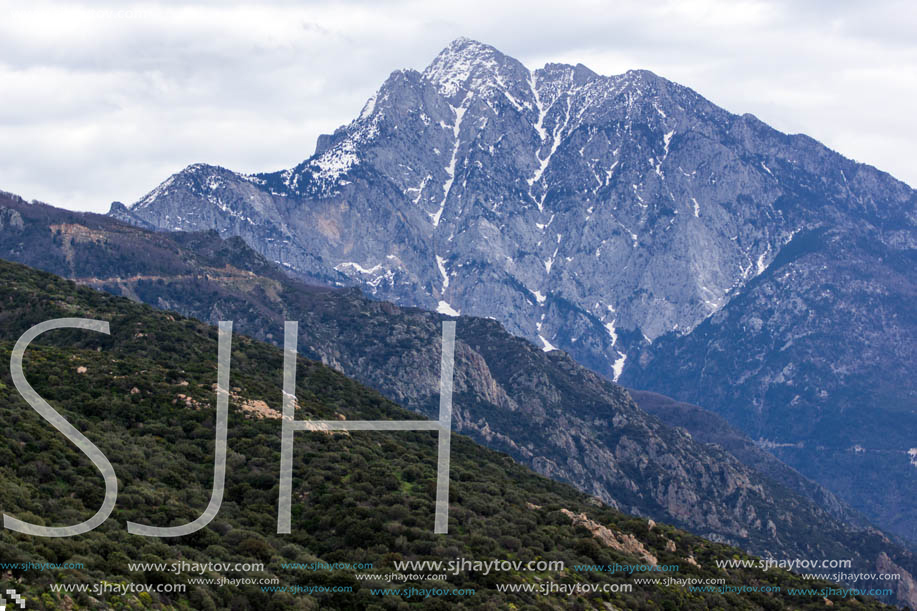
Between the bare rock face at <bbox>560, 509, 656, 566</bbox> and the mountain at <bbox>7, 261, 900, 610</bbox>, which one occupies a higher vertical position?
the mountain at <bbox>7, 261, 900, 610</bbox>

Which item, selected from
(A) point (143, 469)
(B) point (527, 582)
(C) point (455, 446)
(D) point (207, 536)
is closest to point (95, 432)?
(A) point (143, 469)

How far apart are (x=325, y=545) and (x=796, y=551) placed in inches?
6184

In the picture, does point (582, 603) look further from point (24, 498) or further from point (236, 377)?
point (236, 377)

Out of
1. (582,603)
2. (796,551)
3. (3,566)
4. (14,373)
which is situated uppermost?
(14,373)

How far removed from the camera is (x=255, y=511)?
6138cm

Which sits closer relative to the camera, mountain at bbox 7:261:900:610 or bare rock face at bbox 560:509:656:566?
mountain at bbox 7:261:900:610

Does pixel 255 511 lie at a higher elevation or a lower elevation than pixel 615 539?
higher

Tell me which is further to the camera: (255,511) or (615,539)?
(615,539)

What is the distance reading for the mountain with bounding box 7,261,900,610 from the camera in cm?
4744

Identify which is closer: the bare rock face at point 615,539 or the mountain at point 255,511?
Answer: the mountain at point 255,511

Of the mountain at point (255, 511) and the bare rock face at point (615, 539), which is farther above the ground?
the mountain at point (255, 511)

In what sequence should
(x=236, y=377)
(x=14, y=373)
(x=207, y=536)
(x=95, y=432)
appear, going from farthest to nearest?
(x=236, y=377) → (x=14, y=373) → (x=95, y=432) → (x=207, y=536)

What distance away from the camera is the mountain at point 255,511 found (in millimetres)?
47438

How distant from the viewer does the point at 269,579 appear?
4966cm
